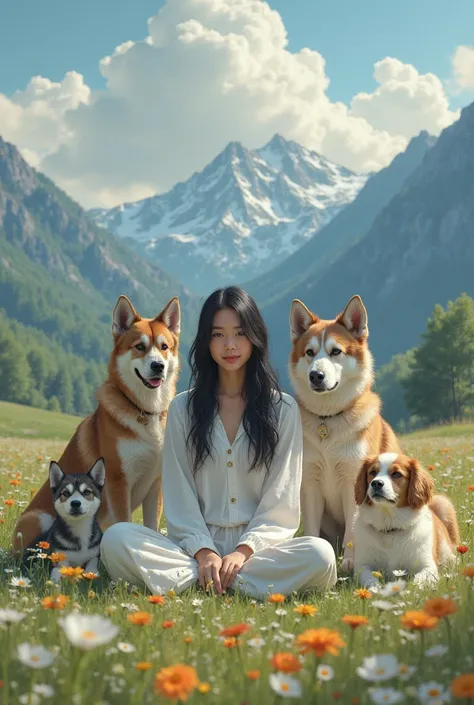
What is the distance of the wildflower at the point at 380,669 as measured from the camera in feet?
8.91

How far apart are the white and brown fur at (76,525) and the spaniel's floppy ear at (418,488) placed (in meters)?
2.86

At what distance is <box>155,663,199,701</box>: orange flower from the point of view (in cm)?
242

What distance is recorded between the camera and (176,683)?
8.09 ft

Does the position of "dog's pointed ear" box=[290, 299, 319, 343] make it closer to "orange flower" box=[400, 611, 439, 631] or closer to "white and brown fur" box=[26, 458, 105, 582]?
"white and brown fur" box=[26, 458, 105, 582]

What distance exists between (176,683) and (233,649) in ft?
4.16

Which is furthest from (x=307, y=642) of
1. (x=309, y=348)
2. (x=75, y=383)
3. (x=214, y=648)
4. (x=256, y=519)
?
(x=75, y=383)

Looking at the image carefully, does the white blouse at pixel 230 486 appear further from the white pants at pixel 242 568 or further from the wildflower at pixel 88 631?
the wildflower at pixel 88 631

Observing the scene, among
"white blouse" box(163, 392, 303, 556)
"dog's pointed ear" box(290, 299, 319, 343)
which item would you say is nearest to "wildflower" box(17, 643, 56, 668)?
"white blouse" box(163, 392, 303, 556)

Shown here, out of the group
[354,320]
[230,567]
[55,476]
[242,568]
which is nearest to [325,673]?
[230,567]

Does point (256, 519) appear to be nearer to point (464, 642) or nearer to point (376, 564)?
point (376, 564)

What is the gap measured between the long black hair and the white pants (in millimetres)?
902

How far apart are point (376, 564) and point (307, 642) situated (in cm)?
362

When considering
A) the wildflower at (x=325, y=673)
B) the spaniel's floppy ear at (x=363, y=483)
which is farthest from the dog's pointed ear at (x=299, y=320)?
the wildflower at (x=325, y=673)

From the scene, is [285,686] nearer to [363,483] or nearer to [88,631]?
[88,631]
